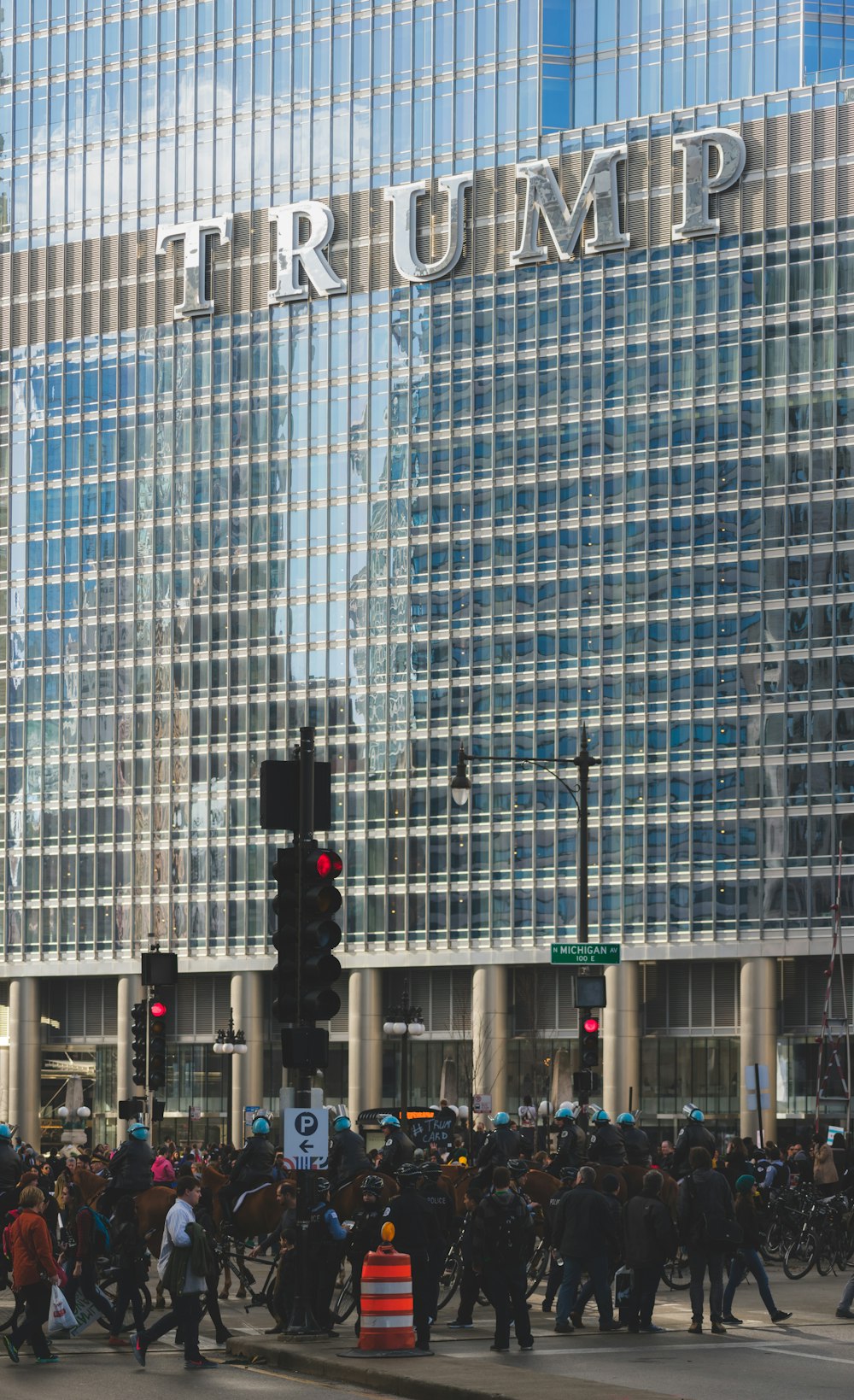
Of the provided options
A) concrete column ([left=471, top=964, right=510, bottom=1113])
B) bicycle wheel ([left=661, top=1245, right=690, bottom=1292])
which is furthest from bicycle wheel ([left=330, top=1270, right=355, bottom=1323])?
concrete column ([left=471, top=964, right=510, bottom=1113])

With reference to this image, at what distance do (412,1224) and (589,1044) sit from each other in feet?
55.3

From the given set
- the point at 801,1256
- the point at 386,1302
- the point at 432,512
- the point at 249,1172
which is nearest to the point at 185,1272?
the point at 386,1302

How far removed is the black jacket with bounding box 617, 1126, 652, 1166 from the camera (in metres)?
33.8

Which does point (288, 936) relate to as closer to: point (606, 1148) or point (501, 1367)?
point (501, 1367)

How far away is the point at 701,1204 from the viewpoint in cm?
2778

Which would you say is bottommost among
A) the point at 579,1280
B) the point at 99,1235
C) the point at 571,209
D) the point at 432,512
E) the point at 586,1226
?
the point at 579,1280

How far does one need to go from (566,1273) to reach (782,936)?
70.3m

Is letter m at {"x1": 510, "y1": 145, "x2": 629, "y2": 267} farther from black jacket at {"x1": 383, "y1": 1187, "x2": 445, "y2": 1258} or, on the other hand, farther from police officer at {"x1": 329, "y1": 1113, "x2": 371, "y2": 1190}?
black jacket at {"x1": 383, "y1": 1187, "x2": 445, "y2": 1258}

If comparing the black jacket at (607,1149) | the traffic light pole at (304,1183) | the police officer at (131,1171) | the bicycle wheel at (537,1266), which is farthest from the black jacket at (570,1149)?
the traffic light pole at (304,1183)

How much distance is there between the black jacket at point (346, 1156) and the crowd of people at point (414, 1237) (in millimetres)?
25

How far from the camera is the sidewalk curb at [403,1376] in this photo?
2125 centimetres

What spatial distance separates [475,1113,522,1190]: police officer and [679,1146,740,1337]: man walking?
234 cm

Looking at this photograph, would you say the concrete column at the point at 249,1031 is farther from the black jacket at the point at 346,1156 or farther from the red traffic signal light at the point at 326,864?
the red traffic signal light at the point at 326,864

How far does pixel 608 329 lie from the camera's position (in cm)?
10150
